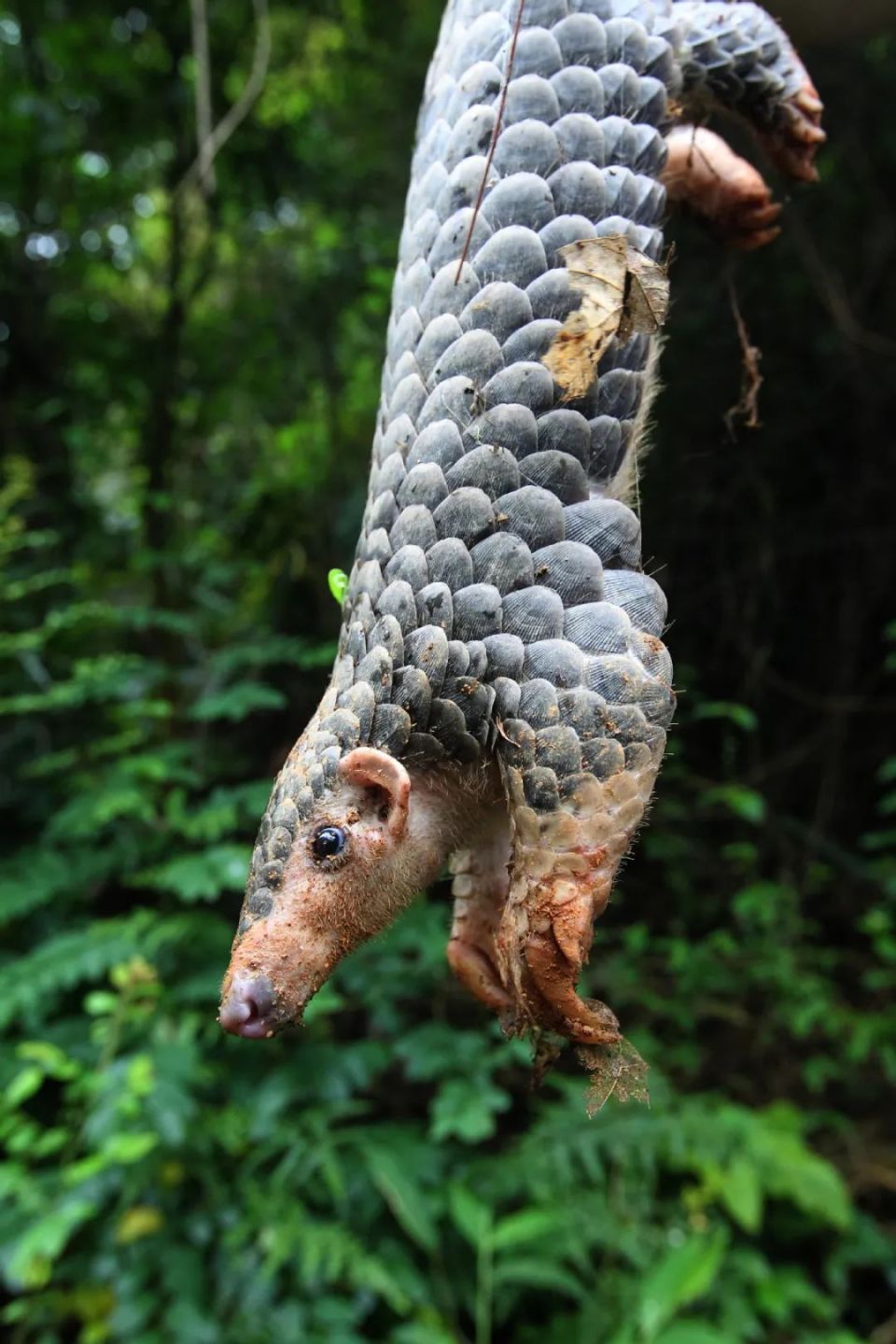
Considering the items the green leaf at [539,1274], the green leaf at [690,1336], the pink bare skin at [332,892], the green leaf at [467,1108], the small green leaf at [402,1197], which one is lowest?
the green leaf at [539,1274]

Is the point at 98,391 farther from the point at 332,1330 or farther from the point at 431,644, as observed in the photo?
the point at 431,644

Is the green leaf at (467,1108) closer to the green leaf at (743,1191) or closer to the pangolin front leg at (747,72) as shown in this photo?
the green leaf at (743,1191)

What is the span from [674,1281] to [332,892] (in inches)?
61.6

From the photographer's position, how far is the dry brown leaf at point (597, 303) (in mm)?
521

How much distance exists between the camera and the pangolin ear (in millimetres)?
489

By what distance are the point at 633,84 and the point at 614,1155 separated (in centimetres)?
186

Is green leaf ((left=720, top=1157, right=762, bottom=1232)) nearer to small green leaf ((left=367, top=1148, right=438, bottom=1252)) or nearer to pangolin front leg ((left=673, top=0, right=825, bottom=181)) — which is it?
small green leaf ((left=367, top=1148, right=438, bottom=1252))

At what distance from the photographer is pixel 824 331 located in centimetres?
221

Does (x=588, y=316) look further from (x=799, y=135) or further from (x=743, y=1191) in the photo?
(x=743, y=1191)

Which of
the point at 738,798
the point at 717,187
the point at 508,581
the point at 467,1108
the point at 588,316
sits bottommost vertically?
the point at 467,1108

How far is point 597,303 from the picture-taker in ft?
1.71

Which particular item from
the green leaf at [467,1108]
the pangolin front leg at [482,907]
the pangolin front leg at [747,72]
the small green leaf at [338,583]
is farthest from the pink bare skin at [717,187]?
the green leaf at [467,1108]

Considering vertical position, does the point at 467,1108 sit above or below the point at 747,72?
below

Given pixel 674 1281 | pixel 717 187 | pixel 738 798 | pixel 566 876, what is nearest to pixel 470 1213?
pixel 674 1281
